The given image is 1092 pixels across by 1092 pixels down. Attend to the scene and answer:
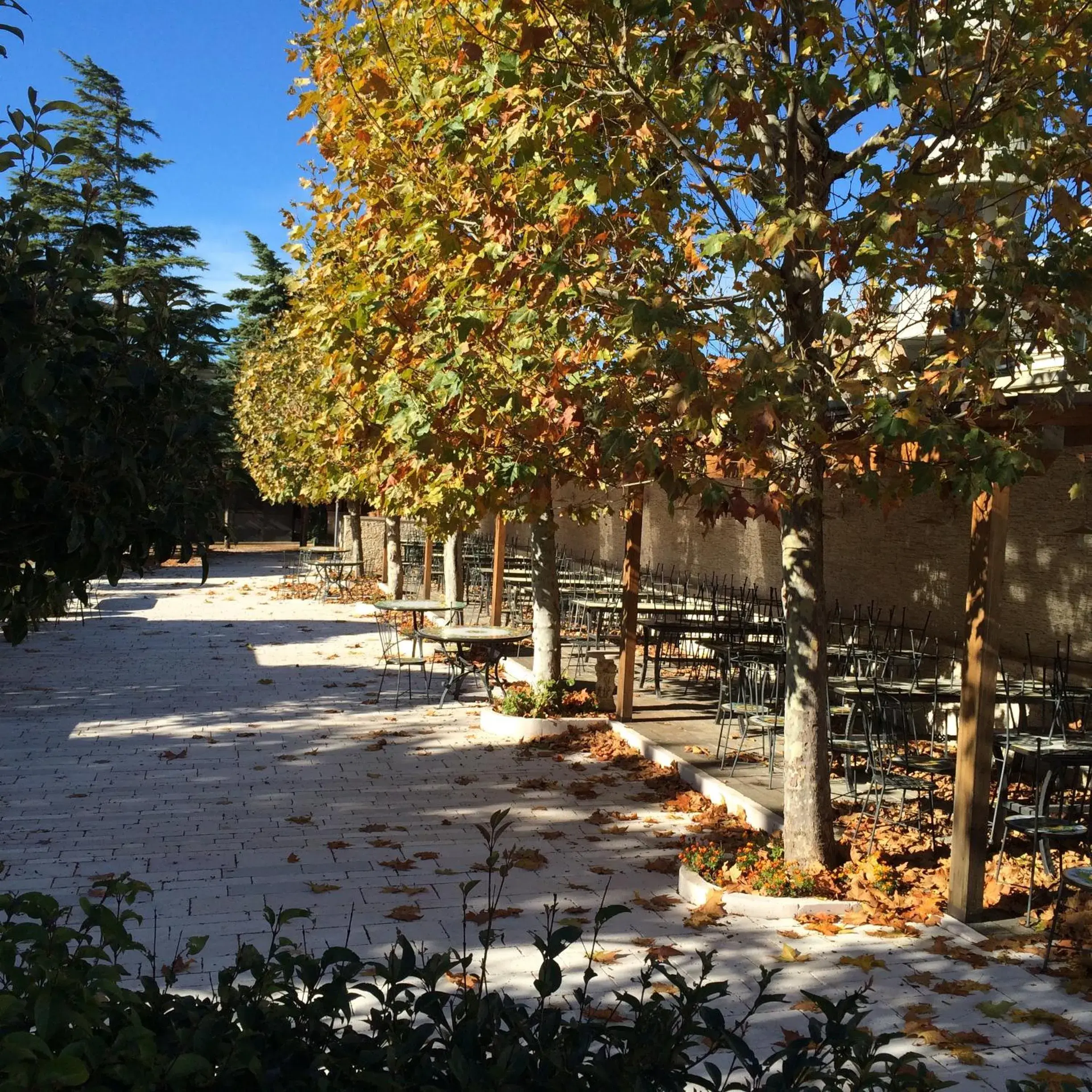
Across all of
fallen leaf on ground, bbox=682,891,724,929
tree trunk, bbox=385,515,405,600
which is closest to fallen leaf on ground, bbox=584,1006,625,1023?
fallen leaf on ground, bbox=682,891,724,929

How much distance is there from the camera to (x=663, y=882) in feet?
23.2

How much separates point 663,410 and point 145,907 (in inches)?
163

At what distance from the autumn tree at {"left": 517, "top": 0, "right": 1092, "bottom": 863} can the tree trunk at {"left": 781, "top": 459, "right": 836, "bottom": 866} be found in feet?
0.04

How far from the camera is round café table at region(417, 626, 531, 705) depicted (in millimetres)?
12352

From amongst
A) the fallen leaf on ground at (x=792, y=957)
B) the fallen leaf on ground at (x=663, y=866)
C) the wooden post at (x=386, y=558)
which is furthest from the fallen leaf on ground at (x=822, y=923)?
the wooden post at (x=386, y=558)

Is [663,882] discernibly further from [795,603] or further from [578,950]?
[795,603]

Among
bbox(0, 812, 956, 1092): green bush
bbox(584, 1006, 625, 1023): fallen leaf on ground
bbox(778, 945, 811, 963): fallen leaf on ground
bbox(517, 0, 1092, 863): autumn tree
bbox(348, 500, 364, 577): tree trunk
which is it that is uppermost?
bbox(517, 0, 1092, 863): autumn tree

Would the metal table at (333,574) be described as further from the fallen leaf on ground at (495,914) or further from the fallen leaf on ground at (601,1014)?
the fallen leaf on ground at (601,1014)

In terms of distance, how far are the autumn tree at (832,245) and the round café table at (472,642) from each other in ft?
19.1

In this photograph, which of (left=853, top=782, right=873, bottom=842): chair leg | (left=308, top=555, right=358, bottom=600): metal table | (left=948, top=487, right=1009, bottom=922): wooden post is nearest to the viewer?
(left=948, top=487, right=1009, bottom=922): wooden post

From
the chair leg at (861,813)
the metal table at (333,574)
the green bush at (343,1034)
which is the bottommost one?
the chair leg at (861,813)

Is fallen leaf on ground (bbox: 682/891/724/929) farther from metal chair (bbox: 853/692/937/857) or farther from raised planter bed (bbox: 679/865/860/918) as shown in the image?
metal chair (bbox: 853/692/937/857)

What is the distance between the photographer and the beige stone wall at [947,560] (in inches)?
387

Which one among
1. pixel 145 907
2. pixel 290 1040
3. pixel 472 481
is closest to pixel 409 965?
pixel 290 1040
